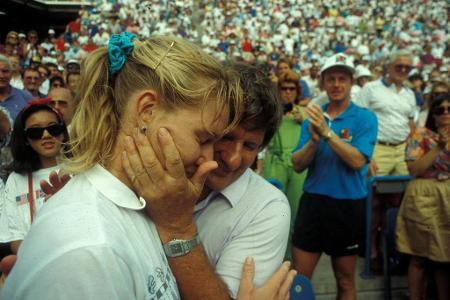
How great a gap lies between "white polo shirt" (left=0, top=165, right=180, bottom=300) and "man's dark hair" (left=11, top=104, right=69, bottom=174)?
5.11 feet

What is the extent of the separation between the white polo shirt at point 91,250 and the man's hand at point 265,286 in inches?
9.2

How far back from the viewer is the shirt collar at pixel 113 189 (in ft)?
3.34

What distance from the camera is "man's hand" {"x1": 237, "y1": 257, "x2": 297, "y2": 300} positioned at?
4.07 ft

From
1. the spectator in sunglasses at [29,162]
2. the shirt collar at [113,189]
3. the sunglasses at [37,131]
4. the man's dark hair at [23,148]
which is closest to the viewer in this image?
the shirt collar at [113,189]

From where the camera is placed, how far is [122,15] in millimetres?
10867

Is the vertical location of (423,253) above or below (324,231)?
below

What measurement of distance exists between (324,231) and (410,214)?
31.2 inches

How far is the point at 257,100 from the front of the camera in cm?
157

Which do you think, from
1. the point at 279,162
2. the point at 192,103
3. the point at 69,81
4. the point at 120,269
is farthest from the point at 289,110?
the point at 120,269

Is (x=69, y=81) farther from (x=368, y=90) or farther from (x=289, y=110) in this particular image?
(x=368, y=90)

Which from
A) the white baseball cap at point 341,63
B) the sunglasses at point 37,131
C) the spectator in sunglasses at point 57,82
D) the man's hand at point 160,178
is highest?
the man's hand at point 160,178

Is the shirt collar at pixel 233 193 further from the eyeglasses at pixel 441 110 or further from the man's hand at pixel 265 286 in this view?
the eyeglasses at pixel 441 110

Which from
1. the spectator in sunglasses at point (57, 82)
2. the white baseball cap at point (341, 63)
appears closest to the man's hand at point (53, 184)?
the white baseball cap at point (341, 63)

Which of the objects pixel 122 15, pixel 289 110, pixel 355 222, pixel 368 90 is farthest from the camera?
pixel 122 15
